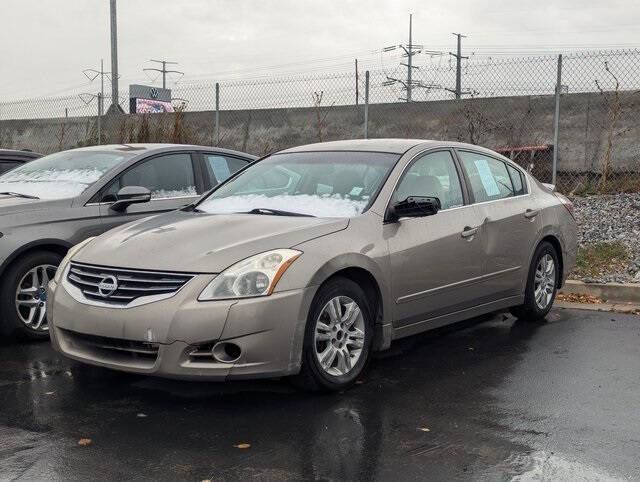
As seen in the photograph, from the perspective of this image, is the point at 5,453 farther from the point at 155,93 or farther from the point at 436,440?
the point at 155,93

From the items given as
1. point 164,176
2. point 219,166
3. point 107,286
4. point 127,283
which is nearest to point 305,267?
point 127,283

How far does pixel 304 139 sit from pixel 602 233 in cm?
718

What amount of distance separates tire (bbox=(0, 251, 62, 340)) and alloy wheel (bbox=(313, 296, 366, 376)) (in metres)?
2.74

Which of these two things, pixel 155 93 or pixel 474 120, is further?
pixel 155 93

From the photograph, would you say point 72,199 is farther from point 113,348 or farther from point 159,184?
point 113,348

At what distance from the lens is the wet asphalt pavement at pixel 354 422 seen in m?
3.94

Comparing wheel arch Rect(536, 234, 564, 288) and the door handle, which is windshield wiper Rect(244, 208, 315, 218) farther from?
wheel arch Rect(536, 234, 564, 288)

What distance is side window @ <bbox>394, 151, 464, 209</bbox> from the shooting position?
6023mm

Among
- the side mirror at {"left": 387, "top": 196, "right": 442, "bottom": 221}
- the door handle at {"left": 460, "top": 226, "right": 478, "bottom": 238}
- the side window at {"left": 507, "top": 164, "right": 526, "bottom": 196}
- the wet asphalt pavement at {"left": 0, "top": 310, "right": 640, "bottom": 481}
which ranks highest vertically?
the side window at {"left": 507, "top": 164, "right": 526, "bottom": 196}

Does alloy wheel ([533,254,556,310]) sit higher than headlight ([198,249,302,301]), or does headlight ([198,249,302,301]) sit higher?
headlight ([198,249,302,301])

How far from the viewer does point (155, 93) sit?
142ft

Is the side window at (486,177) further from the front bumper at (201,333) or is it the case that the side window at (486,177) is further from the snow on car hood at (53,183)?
the snow on car hood at (53,183)

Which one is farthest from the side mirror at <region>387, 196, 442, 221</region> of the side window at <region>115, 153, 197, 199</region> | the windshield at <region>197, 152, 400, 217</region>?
the side window at <region>115, 153, 197, 199</region>

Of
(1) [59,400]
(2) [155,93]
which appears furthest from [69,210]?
(2) [155,93]
